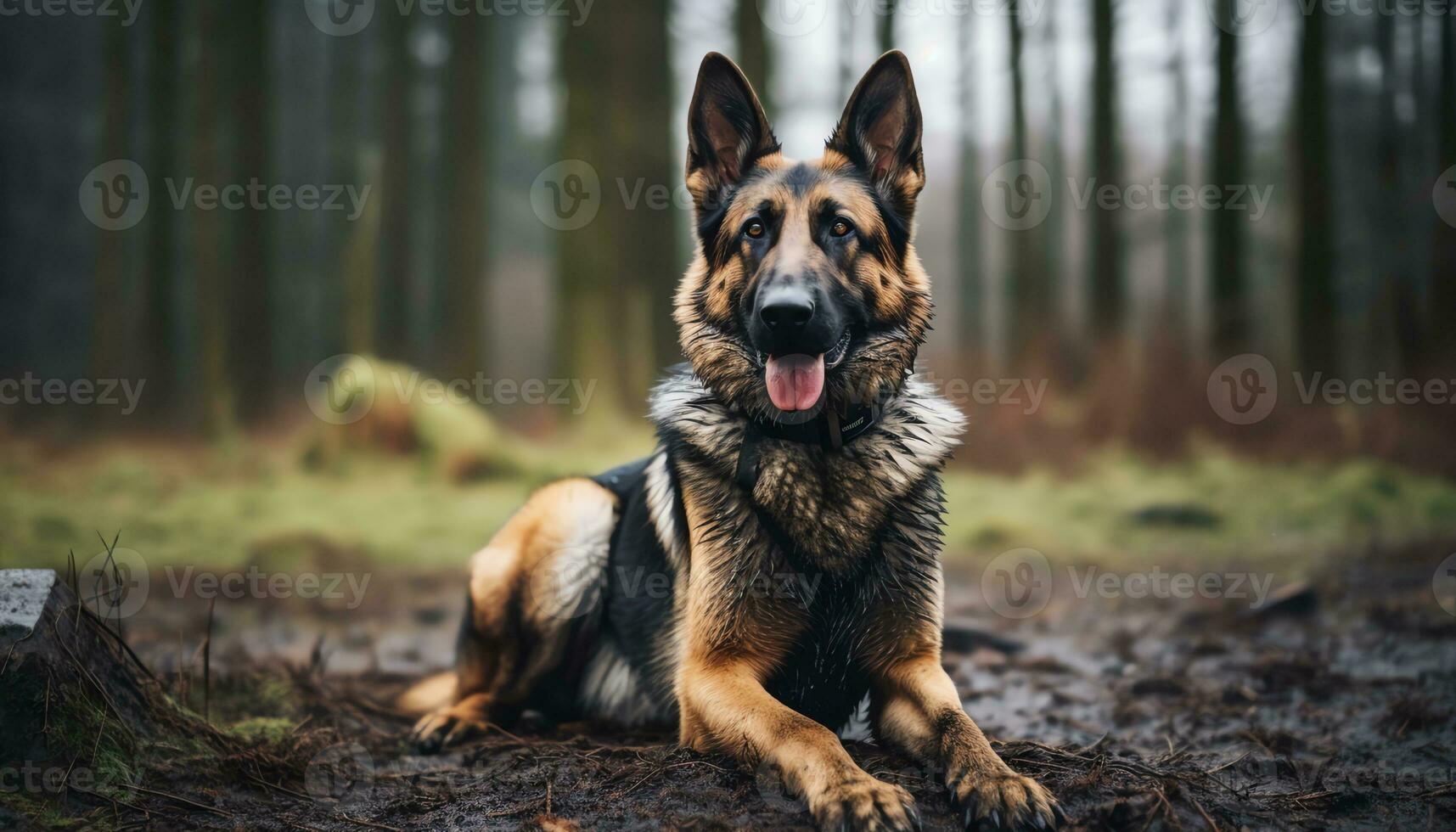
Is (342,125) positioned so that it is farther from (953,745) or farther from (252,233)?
(953,745)

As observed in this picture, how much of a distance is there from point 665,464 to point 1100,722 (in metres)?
2.34

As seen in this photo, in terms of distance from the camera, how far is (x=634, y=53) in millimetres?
10008

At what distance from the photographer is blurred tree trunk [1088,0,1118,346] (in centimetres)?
1136

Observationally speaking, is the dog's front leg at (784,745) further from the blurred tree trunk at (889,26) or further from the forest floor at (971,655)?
the blurred tree trunk at (889,26)

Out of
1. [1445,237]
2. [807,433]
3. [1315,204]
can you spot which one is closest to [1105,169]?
[1315,204]

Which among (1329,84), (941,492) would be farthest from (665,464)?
(1329,84)

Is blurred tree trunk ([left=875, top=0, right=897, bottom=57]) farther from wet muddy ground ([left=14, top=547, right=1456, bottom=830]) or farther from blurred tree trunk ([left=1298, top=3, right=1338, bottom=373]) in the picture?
wet muddy ground ([left=14, top=547, right=1456, bottom=830])

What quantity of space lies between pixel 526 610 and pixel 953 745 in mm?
1877

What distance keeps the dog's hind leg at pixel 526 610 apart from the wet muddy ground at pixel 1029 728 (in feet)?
0.58

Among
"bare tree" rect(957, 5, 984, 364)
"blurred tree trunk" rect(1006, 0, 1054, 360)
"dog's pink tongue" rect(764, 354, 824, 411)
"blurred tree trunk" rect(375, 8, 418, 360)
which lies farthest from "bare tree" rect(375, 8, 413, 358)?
"dog's pink tongue" rect(764, 354, 824, 411)

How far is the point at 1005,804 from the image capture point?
220cm

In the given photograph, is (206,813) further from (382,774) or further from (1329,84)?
(1329,84)

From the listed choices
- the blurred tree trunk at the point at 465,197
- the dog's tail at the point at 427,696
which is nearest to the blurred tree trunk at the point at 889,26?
the blurred tree trunk at the point at 465,197

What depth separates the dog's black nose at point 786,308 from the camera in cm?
270
